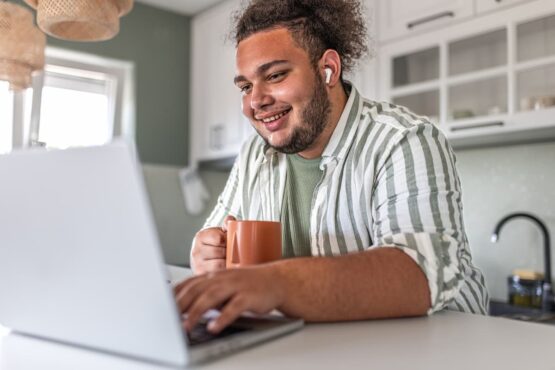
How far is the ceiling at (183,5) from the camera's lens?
327 cm

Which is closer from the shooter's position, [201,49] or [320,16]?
[320,16]

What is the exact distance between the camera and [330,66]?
4.04 ft

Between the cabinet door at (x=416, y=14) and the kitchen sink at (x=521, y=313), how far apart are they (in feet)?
3.60

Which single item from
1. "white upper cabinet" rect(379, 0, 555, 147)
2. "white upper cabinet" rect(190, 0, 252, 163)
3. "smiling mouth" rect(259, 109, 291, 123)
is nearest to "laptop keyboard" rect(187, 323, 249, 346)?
"smiling mouth" rect(259, 109, 291, 123)

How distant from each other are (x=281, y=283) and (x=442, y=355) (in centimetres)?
19

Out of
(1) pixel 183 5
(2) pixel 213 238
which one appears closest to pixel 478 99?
(2) pixel 213 238

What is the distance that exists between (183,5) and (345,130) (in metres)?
2.47

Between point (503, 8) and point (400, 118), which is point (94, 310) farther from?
point (503, 8)

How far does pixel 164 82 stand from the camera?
3.42 metres

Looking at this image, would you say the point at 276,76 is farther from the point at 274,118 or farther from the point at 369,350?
the point at 369,350

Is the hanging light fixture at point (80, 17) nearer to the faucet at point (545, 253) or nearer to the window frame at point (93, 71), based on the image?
the faucet at point (545, 253)

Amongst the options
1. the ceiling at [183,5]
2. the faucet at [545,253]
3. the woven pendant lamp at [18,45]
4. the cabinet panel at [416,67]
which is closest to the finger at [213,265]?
the woven pendant lamp at [18,45]

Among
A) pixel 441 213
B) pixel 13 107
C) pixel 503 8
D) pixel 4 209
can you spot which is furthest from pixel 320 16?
pixel 13 107

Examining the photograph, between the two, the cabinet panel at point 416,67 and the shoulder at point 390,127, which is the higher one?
the cabinet panel at point 416,67
